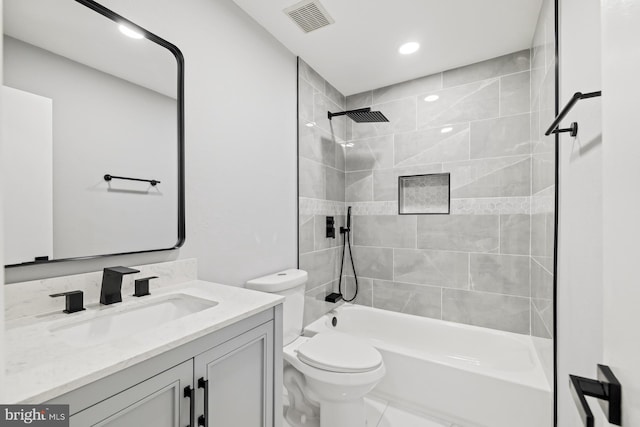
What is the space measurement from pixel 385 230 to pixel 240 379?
1.97 m

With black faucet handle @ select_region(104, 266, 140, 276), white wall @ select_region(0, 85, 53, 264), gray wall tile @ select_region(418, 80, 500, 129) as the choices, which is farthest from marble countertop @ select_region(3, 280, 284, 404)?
gray wall tile @ select_region(418, 80, 500, 129)

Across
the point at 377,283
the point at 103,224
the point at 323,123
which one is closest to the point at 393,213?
the point at 377,283

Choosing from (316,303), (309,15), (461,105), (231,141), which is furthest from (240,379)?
(461,105)

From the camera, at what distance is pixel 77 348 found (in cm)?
73

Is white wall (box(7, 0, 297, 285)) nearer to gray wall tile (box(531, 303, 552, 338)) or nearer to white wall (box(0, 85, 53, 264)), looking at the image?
white wall (box(0, 85, 53, 264))

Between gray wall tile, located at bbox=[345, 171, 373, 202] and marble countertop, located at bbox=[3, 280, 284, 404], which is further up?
gray wall tile, located at bbox=[345, 171, 373, 202]

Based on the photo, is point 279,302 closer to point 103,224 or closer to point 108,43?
point 103,224

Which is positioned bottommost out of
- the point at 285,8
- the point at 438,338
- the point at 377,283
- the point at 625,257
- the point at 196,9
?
the point at 438,338

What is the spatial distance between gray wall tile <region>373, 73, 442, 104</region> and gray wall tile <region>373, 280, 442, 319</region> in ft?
5.72

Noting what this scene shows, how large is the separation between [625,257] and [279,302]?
3.27ft

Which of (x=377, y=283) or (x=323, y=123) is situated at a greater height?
(x=323, y=123)

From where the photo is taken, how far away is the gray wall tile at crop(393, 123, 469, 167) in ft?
7.83

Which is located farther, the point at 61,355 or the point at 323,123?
the point at 323,123

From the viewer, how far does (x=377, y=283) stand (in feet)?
9.00
